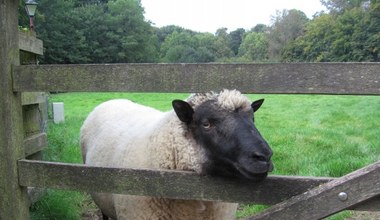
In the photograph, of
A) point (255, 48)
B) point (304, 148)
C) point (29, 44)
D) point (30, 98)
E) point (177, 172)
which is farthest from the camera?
point (255, 48)

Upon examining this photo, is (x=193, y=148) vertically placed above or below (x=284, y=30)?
below

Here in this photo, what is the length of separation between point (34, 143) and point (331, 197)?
11.1 ft

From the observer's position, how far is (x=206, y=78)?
2568 millimetres

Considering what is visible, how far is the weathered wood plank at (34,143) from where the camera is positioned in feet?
14.4

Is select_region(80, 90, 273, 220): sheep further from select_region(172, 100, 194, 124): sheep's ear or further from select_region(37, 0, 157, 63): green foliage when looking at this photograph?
select_region(37, 0, 157, 63): green foliage

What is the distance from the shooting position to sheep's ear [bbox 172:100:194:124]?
10.0 feet

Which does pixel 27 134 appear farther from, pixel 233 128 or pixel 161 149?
pixel 233 128

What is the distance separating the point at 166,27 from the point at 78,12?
185ft

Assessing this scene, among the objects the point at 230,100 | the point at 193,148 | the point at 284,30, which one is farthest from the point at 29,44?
the point at 284,30

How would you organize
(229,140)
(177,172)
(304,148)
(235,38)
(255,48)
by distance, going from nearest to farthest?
(177,172) < (229,140) < (304,148) < (255,48) < (235,38)

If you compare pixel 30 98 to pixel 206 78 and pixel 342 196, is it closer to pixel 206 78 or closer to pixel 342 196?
pixel 206 78

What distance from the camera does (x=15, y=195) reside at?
3.06 m

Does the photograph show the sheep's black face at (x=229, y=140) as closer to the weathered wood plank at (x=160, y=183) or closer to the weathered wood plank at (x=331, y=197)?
the weathered wood plank at (x=160, y=183)

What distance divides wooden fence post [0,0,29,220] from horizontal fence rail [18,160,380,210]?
9 cm
